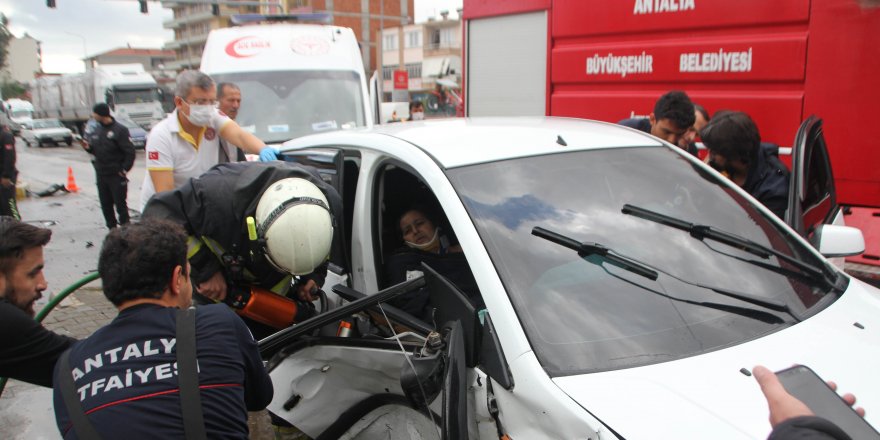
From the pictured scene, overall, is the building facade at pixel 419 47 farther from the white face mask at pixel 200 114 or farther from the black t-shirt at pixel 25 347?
the black t-shirt at pixel 25 347

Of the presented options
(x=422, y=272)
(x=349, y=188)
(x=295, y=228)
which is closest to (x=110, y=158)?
(x=349, y=188)

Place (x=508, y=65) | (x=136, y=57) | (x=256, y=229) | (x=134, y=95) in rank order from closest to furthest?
(x=256, y=229), (x=508, y=65), (x=134, y=95), (x=136, y=57)

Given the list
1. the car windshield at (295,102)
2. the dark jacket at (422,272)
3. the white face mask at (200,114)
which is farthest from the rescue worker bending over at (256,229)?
the car windshield at (295,102)

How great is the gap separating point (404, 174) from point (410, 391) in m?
1.48

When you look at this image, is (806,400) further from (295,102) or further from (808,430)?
(295,102)

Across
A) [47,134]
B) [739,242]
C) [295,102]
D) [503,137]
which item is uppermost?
[295,102]

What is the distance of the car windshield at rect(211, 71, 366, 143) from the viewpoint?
25.6ft

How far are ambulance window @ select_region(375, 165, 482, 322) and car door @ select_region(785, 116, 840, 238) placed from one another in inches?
64.1

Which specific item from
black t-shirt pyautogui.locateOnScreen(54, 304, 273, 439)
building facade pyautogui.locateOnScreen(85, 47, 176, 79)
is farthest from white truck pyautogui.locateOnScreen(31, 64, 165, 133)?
building facade pyautogui.locateOnScreen(85, 47, 176, 79)

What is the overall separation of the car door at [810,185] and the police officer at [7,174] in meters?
8.43

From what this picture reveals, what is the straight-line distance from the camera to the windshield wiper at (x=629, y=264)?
2.13 m

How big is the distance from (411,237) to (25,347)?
1637mm

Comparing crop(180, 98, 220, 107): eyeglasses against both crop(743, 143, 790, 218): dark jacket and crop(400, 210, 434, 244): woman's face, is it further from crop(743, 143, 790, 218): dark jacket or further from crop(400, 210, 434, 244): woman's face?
crop(743, 143, 790, 218): dark jacket

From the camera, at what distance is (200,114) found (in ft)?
13.6
